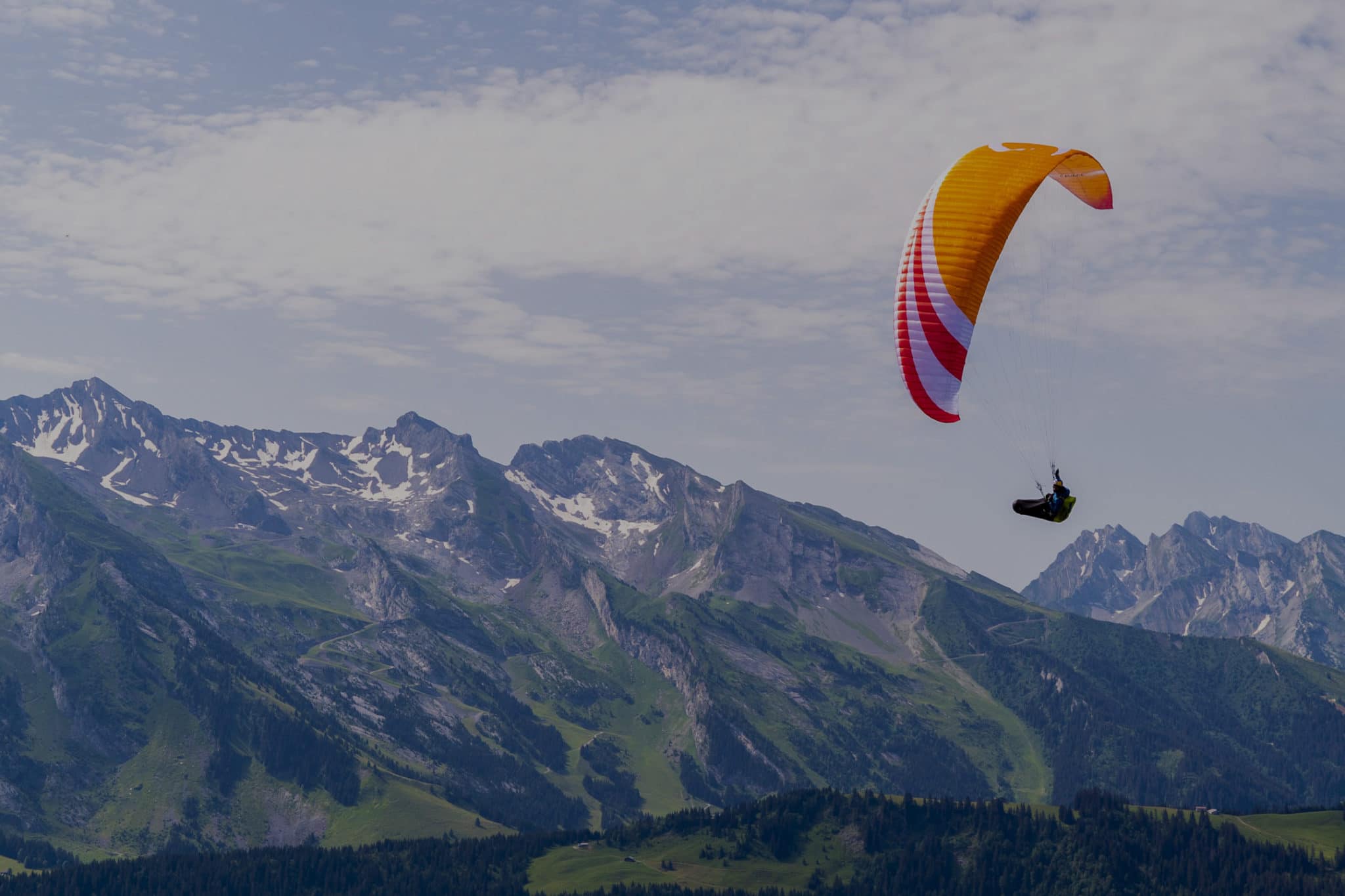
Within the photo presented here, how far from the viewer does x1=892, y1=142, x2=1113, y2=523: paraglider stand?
83500mm

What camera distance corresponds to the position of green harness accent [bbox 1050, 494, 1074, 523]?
81.0 m

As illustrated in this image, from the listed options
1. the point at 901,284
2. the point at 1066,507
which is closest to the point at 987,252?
the point at 901,284

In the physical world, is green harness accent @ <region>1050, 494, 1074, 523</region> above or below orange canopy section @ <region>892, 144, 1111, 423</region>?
below

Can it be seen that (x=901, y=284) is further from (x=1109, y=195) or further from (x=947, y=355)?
(x=1109, y=195)

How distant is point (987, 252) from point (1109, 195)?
1030 centimetres

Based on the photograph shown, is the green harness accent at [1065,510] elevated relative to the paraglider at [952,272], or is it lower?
lower

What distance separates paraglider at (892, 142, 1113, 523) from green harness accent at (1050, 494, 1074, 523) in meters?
0.12

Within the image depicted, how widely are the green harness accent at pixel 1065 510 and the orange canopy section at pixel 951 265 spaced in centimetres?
744

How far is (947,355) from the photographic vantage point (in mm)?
83688

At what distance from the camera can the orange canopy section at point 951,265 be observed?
83562 mm

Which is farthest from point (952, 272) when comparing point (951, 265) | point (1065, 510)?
point (1065, 510)

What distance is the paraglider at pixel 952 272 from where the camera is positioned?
274 ft

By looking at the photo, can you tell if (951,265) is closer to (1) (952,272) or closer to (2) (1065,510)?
(1) (952,272)

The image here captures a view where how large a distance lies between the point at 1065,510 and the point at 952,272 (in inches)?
582
